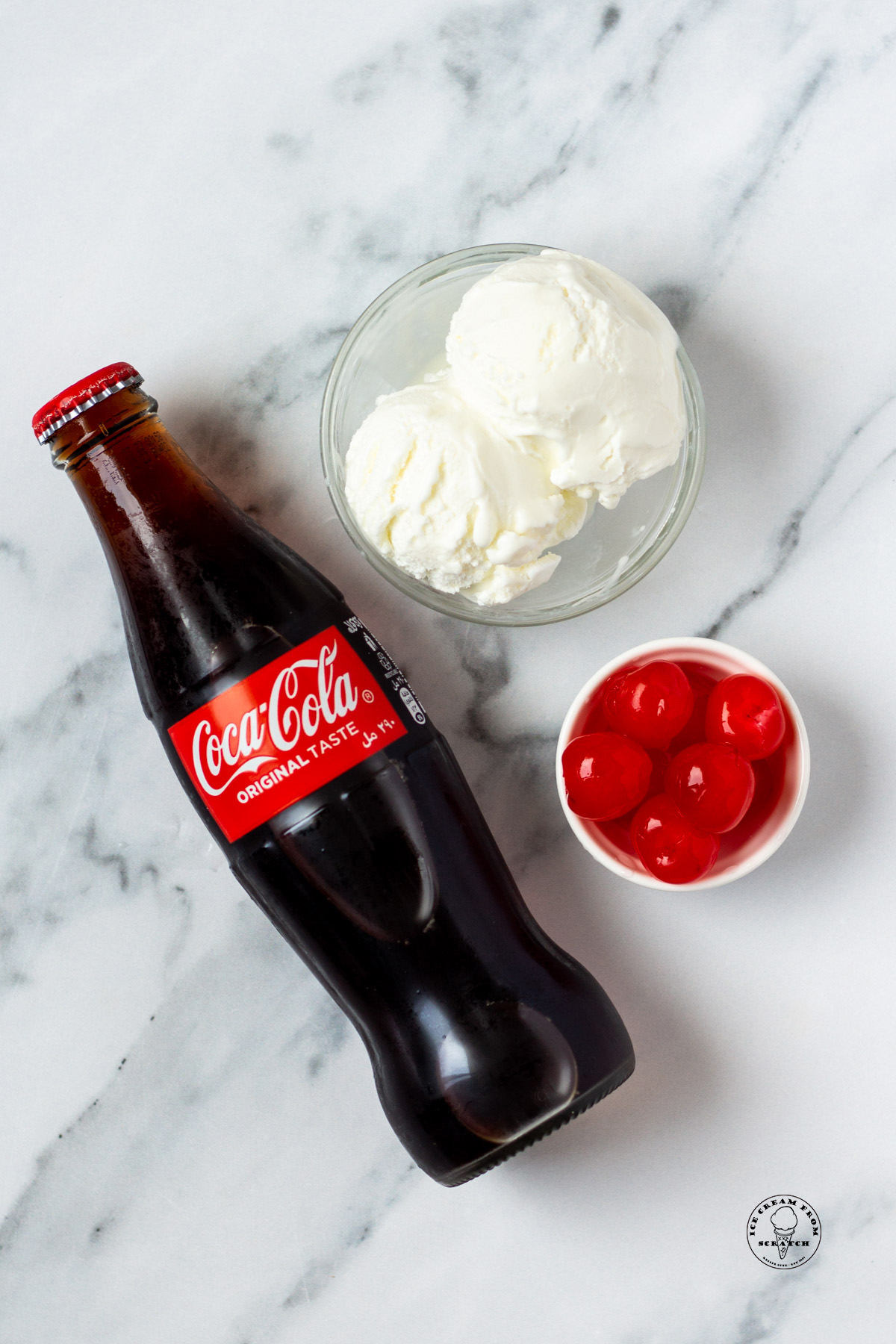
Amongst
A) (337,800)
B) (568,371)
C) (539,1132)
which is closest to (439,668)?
(337,800)

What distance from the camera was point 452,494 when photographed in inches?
31.6

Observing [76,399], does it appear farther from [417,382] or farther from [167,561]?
[417,382]

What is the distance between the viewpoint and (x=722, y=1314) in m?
1.02

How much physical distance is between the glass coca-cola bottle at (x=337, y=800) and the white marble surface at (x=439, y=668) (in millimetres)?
133

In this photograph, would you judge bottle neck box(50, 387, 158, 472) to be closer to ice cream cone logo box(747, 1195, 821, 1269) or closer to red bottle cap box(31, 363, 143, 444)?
red bottle cap box(31, 363, 143, 444)

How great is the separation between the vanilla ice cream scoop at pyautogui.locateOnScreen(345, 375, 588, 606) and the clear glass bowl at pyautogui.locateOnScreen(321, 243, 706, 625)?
0.32ft

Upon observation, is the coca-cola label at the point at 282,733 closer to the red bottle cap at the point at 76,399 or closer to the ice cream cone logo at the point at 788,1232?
the red bottle cap at the point at 76,399

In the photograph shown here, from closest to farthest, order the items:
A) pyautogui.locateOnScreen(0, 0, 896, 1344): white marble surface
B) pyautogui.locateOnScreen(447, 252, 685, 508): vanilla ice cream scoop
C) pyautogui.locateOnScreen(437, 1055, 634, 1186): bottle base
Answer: pyautogui.locateOnScreen(447, 252, 685, 508): vanilla ice cream scoop
pyautogui.locateOnScreen(437, 1055, 634, 1186): bottle base
pyautogui.locateOnScreen(0, 0, 896, 1344): white marble surface

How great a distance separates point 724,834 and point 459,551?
0.39 m

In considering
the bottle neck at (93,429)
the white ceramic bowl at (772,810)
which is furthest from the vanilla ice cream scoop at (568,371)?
the bottle neck at (93,429)

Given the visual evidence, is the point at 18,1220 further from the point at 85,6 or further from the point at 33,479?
the point at 85,6

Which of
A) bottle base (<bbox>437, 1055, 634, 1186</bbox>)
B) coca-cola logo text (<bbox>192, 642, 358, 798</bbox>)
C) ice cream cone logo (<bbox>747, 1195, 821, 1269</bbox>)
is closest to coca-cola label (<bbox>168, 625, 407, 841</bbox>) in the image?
coca-cola logo text (<bbox>192, 642, 358, 798</bbox>)

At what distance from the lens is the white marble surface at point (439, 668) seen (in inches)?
39.9

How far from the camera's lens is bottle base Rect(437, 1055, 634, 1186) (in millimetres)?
895
